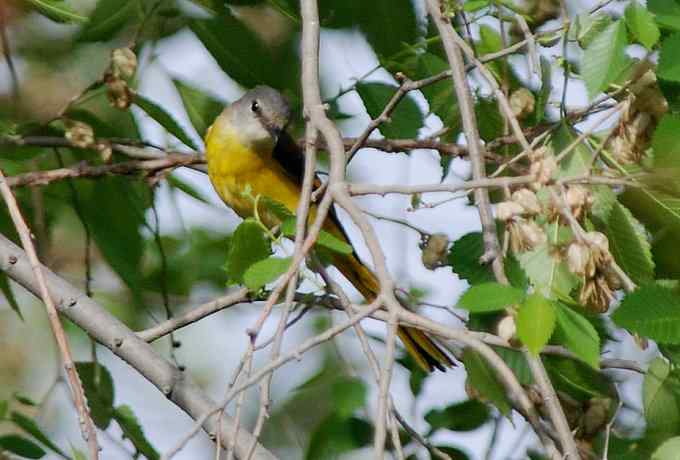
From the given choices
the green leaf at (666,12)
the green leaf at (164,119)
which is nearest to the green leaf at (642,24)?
the green leaf at (666,12)

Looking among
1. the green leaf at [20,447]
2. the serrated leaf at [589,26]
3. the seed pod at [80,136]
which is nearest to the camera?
the serrated leaf at [589,26]

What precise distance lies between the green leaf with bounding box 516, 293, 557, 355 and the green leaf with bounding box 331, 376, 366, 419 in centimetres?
131

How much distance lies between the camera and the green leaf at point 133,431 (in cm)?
367

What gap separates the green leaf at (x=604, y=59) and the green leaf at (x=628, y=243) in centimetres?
36

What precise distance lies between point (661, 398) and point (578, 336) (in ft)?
2.44

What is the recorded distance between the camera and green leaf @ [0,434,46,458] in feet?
11.7

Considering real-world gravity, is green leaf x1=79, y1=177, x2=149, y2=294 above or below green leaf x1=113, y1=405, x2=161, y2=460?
above

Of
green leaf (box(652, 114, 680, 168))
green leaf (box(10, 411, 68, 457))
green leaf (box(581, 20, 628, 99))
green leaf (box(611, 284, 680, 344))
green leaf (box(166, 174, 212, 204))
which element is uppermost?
green leaf (box(581, 20, 628, 99))

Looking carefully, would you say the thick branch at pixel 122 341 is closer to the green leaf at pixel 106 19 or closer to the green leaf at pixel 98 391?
the green leaf at pixel 98 391

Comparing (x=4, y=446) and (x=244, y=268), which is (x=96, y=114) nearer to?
(x=4, y=446)

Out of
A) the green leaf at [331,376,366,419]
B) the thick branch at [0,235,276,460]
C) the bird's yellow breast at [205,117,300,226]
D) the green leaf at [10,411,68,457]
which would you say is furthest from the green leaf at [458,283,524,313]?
the bird's yellow breast at [205,117,300,226]

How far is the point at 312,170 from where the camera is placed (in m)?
2.54

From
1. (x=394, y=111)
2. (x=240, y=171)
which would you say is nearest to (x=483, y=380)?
(x=394, y=111)

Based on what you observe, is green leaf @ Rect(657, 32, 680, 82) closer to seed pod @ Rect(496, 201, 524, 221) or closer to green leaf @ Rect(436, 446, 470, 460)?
seed pod @ Rect(496, 201, 524, 221)
